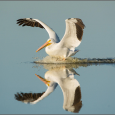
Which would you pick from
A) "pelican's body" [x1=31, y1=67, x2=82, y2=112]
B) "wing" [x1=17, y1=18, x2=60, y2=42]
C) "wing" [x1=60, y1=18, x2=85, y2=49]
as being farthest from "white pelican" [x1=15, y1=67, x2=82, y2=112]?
"wing" [x1=17, y1=18, x2=60, y2=42]

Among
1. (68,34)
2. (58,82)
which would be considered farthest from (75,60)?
(58,82)

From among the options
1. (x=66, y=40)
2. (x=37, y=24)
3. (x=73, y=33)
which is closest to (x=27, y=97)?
(x=73, y=33)

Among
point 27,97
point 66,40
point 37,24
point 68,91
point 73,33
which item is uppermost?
point 37,24

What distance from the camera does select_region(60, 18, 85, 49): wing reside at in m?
7.70

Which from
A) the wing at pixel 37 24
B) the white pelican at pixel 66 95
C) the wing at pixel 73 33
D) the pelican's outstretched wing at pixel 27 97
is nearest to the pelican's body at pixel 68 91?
the white pelican at pixel 66 95

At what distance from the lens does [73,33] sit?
8375 millimetres

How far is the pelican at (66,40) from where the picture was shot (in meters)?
7.82

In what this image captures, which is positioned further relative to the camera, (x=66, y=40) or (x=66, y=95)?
(x=66, y=40)

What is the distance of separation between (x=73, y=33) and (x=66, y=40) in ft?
1.76

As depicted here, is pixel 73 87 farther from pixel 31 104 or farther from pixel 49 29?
pixel 49 29

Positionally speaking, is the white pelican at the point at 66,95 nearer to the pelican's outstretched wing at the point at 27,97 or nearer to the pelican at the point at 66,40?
the pelican's outstretched wing at the point at 27,97

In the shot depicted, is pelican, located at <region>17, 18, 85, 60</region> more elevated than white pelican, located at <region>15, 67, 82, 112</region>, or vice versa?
pelican, located at <region>17, 18, 85, 60</region>

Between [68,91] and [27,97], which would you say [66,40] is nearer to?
[68,91]

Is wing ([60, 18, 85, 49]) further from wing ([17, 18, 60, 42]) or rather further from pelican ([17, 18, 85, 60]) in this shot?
wing ([17, 18, 60, 42])
